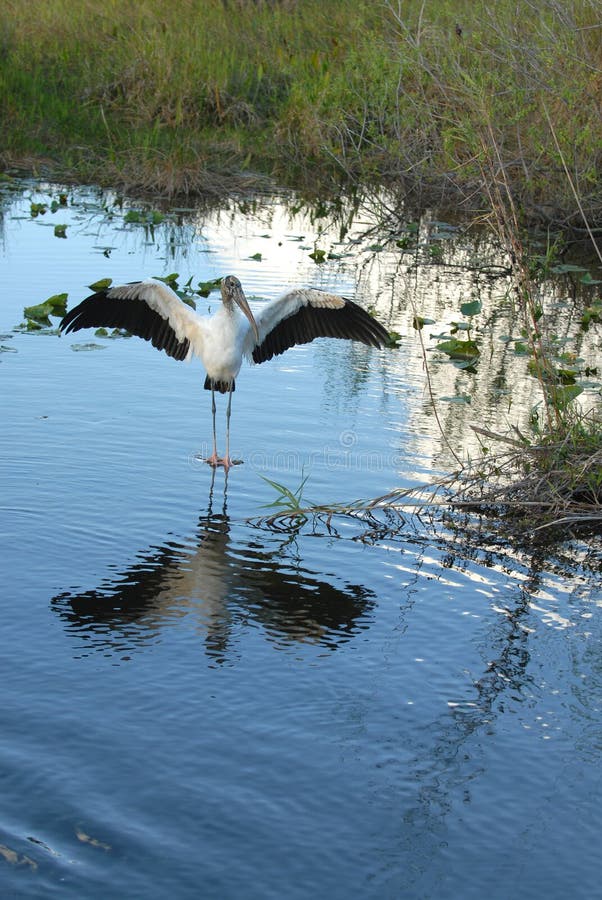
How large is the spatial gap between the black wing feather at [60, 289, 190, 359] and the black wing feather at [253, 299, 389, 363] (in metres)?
0.51

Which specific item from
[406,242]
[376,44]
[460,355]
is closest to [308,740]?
[460,355]

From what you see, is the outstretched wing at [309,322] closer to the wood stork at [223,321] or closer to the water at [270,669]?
the wood stork at [223,321]

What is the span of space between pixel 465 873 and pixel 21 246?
9399 millimetres

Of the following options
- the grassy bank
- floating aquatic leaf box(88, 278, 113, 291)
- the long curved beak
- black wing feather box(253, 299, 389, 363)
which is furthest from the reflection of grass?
the grassy bank

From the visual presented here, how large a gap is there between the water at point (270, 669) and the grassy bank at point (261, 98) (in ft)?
19.0

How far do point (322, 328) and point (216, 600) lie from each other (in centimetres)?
285

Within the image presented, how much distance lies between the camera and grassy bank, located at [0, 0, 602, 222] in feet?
42.5

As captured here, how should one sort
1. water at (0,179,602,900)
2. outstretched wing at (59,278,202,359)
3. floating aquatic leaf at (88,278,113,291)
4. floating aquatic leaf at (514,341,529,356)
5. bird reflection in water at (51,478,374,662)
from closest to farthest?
water at (0,179,602,900) → bird reflection in water at (51,478,374,662) → outstretched wing at (59,278,202,359) → floating aquatic leaf at (514,341,529,356) → floating aquatic leaf at (88,278,113,291)

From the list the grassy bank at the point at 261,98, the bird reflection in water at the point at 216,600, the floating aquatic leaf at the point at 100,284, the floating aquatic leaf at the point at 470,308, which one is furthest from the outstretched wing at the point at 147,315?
the grassy bank at the point at 261,98

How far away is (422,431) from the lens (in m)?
7.32

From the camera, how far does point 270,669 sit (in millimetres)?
4469

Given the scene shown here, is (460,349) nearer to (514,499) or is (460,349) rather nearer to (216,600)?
(514,499)

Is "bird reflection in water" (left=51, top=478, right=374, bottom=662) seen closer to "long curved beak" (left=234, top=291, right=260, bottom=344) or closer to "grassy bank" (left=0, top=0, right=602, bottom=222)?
"long curved beak" (left=234, top=291, right=260, bottom=344)

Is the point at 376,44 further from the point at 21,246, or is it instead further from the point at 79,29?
the point at 79,29
